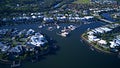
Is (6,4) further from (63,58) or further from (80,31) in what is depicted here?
(63,58)

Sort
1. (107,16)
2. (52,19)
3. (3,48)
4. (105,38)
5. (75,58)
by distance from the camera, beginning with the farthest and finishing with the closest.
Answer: (107,16) → (52,19) → (105,38) → (3,48) → (75,58)

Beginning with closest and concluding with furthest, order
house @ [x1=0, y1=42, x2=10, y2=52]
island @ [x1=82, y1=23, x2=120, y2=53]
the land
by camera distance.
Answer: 1. house @ [x1=0, y1=42, x2=10, y2=52]
2. the land
3. island @ [x1=82, y1=23, x2=120, y2=53]

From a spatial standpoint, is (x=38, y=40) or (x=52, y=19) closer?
(x=38, y=40)

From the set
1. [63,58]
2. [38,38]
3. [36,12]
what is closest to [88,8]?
[36,12]

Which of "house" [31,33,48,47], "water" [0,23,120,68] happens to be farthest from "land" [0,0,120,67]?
"water" [0,23,120,68]

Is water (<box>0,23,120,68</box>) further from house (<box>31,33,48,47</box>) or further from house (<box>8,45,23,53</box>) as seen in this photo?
house (<box>8,45,23,53</box>)

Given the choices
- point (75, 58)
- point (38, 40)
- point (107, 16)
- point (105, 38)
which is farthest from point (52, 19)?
point (75, 58)

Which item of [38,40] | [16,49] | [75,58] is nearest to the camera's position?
[75,58]

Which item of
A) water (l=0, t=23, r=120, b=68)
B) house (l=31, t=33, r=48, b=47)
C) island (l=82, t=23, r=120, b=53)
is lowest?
water (l=0, t=23, r=120, b=68)

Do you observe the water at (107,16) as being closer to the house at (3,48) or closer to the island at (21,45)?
the island at (21,45)

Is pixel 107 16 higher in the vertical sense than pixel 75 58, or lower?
higher

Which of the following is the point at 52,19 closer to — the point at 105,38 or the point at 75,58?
the point at 105,38

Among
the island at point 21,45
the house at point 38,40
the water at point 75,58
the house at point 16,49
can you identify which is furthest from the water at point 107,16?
the house at point 16,49
